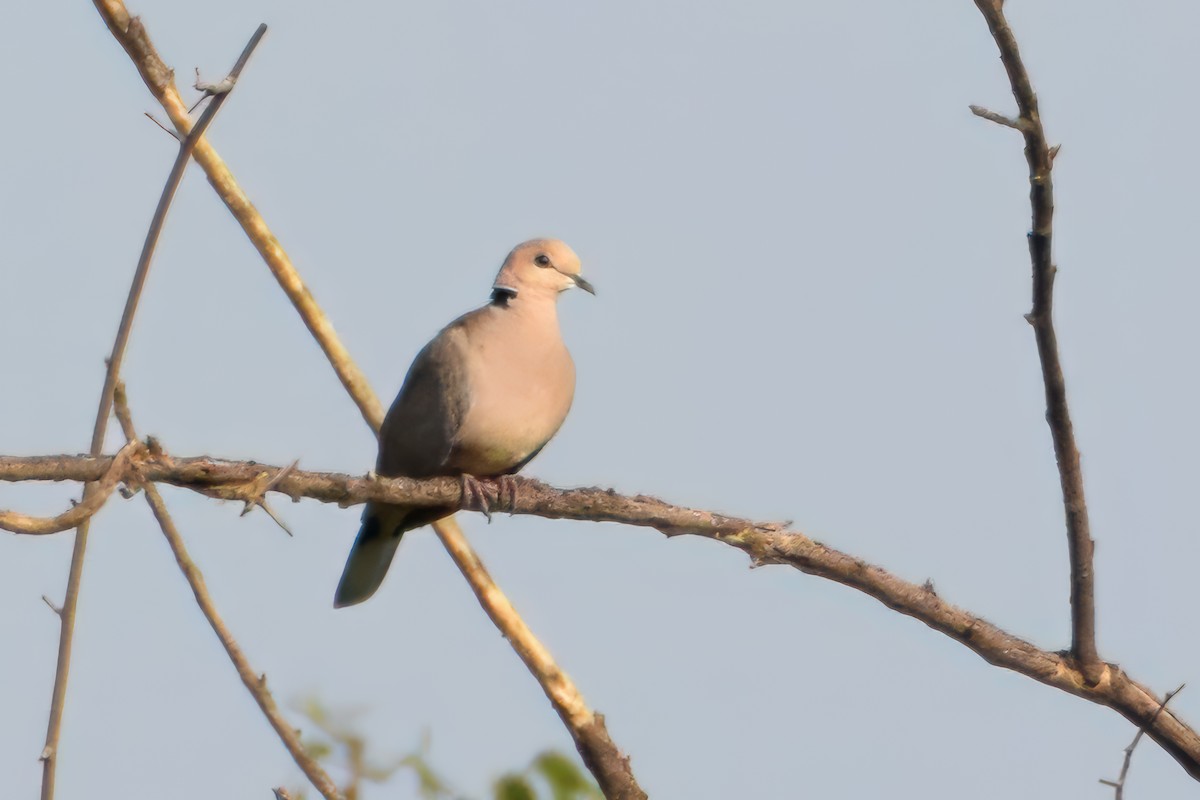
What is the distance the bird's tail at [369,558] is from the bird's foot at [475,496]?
0.62m

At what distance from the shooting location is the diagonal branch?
189 inches

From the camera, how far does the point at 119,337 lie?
353 cm

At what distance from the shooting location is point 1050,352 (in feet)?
12.8

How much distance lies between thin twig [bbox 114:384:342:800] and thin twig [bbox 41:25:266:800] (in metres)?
0.57

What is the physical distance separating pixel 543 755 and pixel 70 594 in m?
1.31

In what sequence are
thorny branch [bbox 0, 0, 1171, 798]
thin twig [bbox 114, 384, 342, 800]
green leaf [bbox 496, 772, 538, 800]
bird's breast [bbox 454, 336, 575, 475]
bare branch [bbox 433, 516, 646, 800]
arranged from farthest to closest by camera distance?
bird's breast [bbox 454, 336, 575, 475] < bare branch [bbox 433, 516, 646, 800] < thin twig [bbox 114, 384, 342, 800] < thorny branch [bbox 0, 0, 1171, 798] < green leaf [bbox 496, 772, 538, 800]

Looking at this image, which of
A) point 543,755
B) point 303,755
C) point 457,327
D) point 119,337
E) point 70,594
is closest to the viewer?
point 543,755

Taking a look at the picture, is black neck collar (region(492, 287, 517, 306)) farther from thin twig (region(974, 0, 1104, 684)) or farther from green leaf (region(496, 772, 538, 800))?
green leaf (region(496, 772, 538, 800))

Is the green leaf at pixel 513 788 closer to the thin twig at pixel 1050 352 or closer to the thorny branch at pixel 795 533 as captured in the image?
the thorny branch at pixel 795 533

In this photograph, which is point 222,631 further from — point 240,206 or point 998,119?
point 998,119

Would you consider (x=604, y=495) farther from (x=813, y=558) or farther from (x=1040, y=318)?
(x=1040, y=318)

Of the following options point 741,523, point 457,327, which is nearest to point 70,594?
point 741,523

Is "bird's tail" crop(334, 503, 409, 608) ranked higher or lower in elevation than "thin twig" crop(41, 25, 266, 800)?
higher

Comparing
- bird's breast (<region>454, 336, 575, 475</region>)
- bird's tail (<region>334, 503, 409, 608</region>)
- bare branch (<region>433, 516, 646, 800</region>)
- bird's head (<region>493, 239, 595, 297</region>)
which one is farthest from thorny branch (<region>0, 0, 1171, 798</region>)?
bird's head (<region>493, 239, 595, 297</region>)
